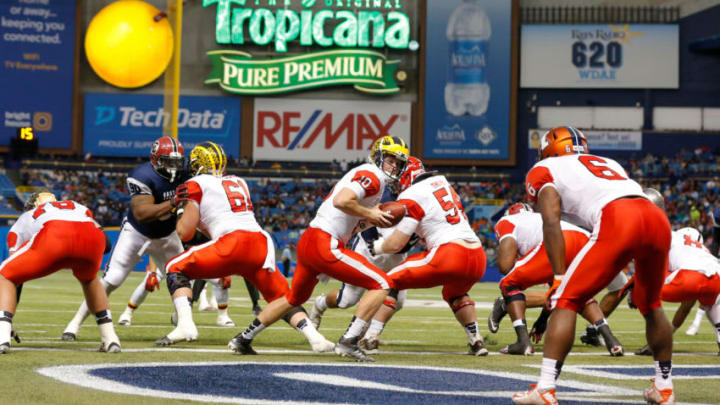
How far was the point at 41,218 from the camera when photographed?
25.3 ft

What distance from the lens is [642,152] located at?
141 ft

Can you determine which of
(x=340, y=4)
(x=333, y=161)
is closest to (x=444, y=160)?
(x=333, y=161)

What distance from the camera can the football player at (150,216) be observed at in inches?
381

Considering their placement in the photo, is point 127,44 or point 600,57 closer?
point 127,44

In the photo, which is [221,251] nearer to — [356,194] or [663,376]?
[356,194]

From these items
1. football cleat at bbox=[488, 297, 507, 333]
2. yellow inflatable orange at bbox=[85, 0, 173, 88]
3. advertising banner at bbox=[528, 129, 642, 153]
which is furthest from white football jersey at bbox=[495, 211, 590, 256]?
advertising banner at bbox=[528, 129, 642, 153]

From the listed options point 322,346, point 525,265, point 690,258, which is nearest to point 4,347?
point 322,346

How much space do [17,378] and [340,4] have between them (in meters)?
39.2

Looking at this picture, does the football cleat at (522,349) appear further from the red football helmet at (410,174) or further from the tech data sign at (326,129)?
the tech data sign at (326,129)

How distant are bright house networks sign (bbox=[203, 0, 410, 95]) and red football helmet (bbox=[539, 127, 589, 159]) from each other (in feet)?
120

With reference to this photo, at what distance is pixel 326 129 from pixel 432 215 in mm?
34429

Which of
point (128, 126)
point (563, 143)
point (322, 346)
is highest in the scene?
point (128, 126)

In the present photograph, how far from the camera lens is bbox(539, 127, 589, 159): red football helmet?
6.03m

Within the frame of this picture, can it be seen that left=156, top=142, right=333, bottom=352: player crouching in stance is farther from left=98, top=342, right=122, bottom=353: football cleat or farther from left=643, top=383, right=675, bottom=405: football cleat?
left=643, top=383, right=675, bottom=405: football cleat
